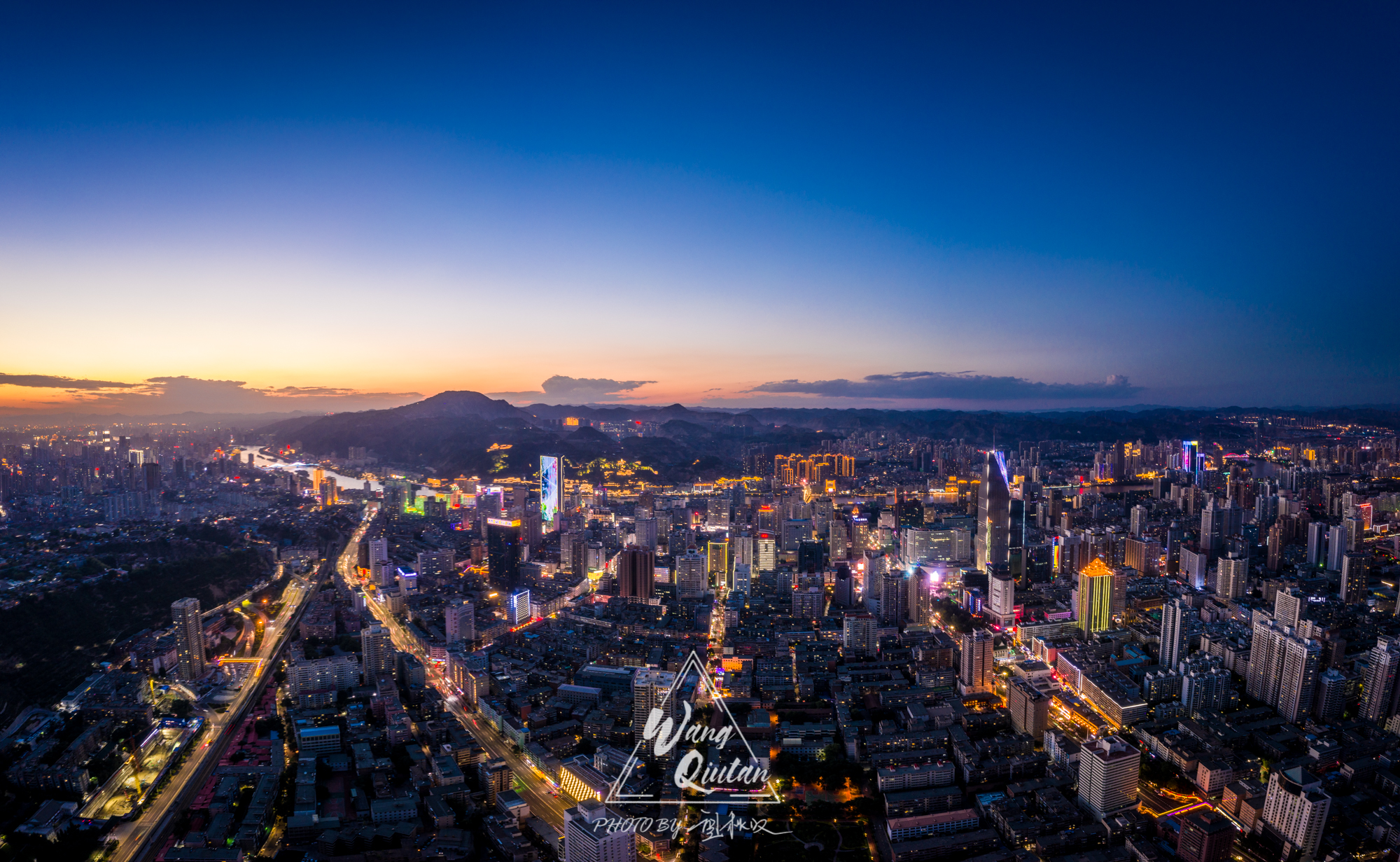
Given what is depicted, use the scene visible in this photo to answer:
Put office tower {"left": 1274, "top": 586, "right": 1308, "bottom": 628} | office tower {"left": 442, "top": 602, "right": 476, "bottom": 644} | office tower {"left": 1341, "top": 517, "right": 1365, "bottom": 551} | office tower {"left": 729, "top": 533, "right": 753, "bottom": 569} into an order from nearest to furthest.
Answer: office tower {"left": 1274, "top": 586, "right": 1308, "bottom": 628} < office tower {"left": 442, "top": 602, "right": 476, "bottom": 644} < office tower {"left": 1341, "top": 517, "right": 1365, "bottom": 551} < office tower {"left": 729, "top": 533, "right": 753, "bottom": 569}

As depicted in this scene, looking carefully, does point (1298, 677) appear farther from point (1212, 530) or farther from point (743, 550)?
point (743, 550)

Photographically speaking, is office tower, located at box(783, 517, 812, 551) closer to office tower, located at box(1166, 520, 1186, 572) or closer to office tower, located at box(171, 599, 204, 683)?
office tower, located at box(1166, 520, 1186, 572)

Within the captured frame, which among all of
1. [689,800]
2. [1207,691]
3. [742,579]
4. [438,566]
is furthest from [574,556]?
[1207,691]

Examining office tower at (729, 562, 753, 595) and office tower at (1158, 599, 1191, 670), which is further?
office tower at (729, 562, 753, 595)

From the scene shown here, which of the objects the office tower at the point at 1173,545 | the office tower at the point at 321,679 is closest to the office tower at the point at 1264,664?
the office tower at the point at 1173,545

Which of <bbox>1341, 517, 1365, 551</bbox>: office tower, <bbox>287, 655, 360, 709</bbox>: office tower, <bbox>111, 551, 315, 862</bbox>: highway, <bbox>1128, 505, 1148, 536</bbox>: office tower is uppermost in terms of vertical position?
<bbox>1341, 517, 1365, 551</bbox>: office tower

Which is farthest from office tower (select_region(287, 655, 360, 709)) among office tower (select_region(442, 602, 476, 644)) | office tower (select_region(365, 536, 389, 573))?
office tower (select_region(365, 536, 389, 573))

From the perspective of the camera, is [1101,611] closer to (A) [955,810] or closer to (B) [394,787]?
(A) [955,810]
